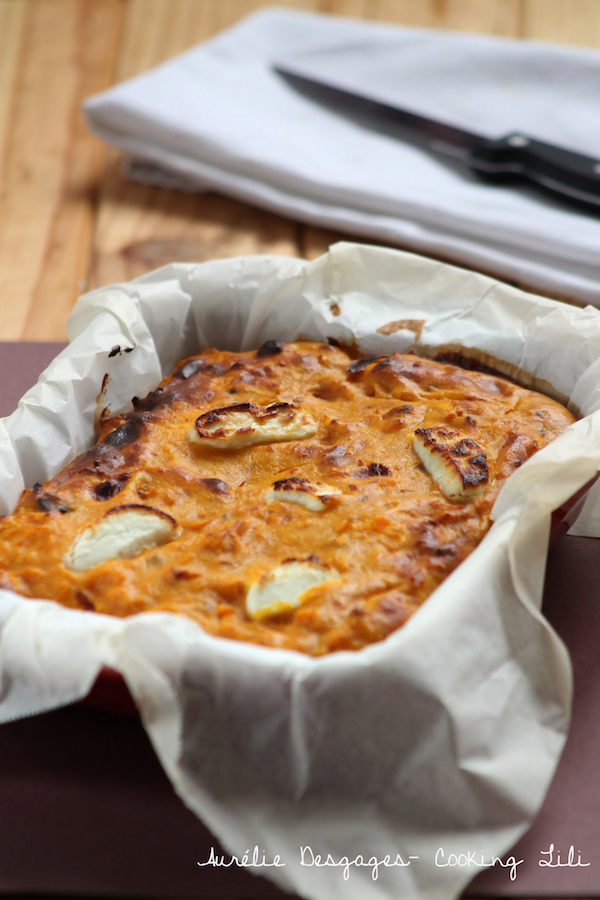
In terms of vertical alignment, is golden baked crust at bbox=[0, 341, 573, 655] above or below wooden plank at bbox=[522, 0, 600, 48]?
below

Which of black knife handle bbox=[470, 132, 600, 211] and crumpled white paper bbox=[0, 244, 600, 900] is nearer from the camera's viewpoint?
crumpled white paper bbox=[0, 244, 600, 900]

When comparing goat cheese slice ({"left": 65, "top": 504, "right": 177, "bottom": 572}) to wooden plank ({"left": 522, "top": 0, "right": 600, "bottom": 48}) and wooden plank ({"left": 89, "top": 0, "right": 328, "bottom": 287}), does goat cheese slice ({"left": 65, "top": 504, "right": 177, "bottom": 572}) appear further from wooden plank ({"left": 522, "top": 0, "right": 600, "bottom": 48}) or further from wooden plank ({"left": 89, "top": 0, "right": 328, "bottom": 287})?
wooden plank ({"left": 522, "top": 0, "right": 600, "bottom": 48})

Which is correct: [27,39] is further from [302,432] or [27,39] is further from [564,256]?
[302,432]

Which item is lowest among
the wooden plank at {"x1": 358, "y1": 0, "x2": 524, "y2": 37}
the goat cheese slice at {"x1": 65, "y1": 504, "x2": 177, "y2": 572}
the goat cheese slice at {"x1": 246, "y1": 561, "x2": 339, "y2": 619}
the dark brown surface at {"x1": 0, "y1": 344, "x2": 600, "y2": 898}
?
the dark brown surface at {"x1": 0, "y1": 344, "x2": 600, "y2": 898}

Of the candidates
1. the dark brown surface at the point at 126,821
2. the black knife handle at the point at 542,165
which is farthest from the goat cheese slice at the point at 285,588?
the black knife handle at the point at 542,165

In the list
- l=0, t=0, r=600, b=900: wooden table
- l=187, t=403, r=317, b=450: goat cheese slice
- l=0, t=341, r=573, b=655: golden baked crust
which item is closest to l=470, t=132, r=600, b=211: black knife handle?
l=0, t=0, r=600, b=900: wooden table

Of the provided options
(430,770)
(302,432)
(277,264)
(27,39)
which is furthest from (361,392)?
(27,39)
